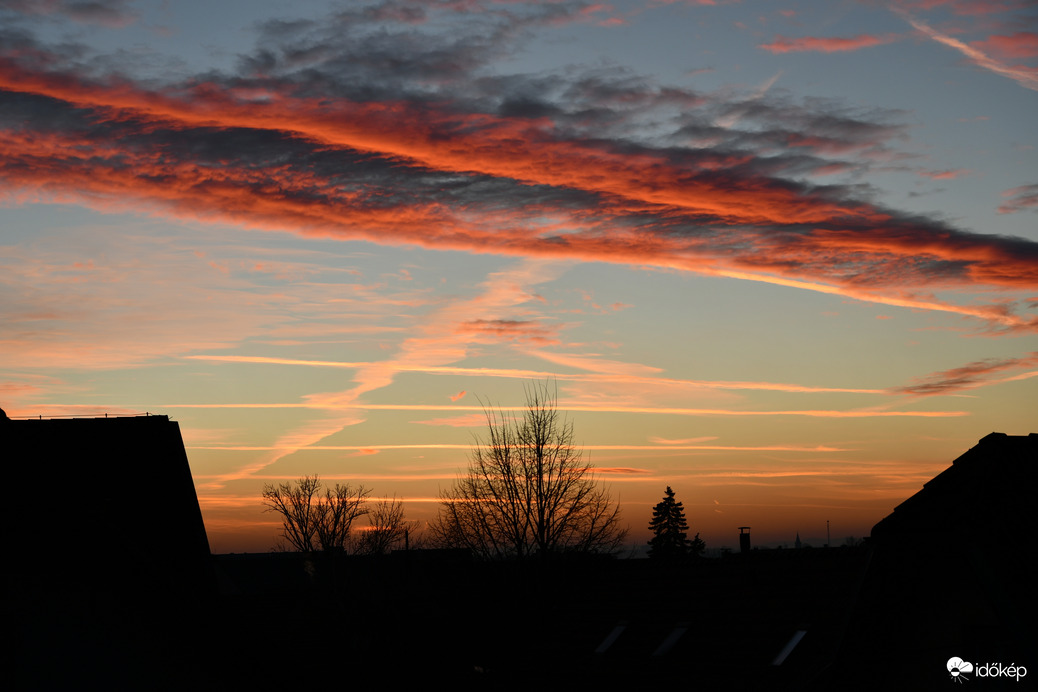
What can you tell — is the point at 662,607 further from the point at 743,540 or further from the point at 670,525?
the point at 670,525

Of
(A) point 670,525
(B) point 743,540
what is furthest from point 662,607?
(A) point 670,525

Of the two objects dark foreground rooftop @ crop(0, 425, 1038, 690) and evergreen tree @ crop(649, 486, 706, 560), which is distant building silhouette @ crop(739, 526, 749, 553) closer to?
dark foreground rooftop @ crop(0, 425, 1038, 690)

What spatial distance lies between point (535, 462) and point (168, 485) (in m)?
45.3

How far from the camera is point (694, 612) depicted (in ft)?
90.7

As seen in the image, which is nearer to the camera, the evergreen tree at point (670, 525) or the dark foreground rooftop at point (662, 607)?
the dark foreground rooftop at point (662, 607)

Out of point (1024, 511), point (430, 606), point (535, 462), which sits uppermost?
point (535, 462)

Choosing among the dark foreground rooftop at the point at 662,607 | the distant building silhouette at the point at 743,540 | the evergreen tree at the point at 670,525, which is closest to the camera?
the dark foreground rooftop at the point at 662,607

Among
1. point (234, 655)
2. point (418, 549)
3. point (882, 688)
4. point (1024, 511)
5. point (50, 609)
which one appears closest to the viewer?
point (1024, 511)

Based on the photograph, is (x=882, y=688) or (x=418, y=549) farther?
(x=418, y=549)

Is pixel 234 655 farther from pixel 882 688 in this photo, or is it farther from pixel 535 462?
pixel 535 462

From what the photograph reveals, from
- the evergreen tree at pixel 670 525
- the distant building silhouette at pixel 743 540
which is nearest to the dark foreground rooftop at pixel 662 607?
the distant building silhouette at pixel 743 540

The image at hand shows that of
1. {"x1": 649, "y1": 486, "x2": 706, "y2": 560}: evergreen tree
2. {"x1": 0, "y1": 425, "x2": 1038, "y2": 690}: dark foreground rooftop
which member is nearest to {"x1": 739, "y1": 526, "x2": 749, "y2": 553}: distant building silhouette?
{"x1": 0, "y1": 425, "x2": 1038, "y2": 690}: dark foreground rooftop

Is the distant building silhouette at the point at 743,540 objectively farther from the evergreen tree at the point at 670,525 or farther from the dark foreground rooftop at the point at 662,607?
the evergreen tree at the point at 670,525

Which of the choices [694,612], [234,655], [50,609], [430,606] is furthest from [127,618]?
[430,606]
